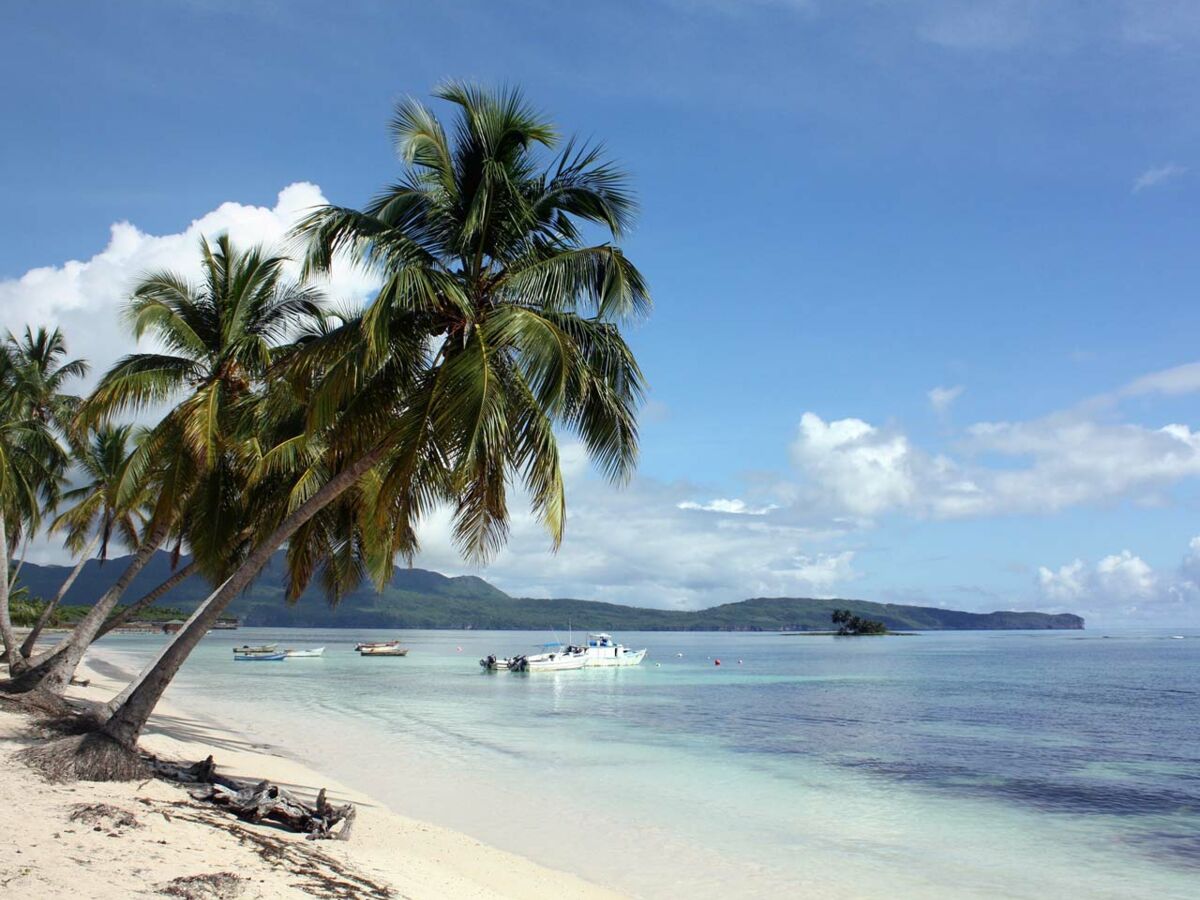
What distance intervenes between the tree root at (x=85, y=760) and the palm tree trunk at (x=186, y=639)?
269 mm

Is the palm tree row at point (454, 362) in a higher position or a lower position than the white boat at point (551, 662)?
higher

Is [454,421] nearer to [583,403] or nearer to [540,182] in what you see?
[583,403]

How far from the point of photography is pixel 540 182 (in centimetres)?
1131

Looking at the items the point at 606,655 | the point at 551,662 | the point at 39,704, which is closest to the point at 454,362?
the point at 39,704

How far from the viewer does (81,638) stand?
1545cm

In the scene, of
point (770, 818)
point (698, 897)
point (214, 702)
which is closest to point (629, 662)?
point (214, 702)

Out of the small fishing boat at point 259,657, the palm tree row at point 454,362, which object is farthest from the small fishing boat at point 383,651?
the palm tree row at point 454,362

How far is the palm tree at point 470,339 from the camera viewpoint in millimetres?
10125

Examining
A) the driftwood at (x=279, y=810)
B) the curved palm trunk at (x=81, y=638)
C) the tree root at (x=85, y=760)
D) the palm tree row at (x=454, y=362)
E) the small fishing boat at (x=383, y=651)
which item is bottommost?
the small fishing boat at (x=383, y=651)

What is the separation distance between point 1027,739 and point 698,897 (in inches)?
836

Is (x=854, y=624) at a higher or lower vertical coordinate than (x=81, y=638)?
lower

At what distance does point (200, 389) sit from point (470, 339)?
260 inches

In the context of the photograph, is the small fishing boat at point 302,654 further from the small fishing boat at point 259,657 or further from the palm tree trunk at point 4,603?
the palm tree trunk at point 4,603

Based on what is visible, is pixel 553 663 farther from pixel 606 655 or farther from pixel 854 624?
pixel 854 624
